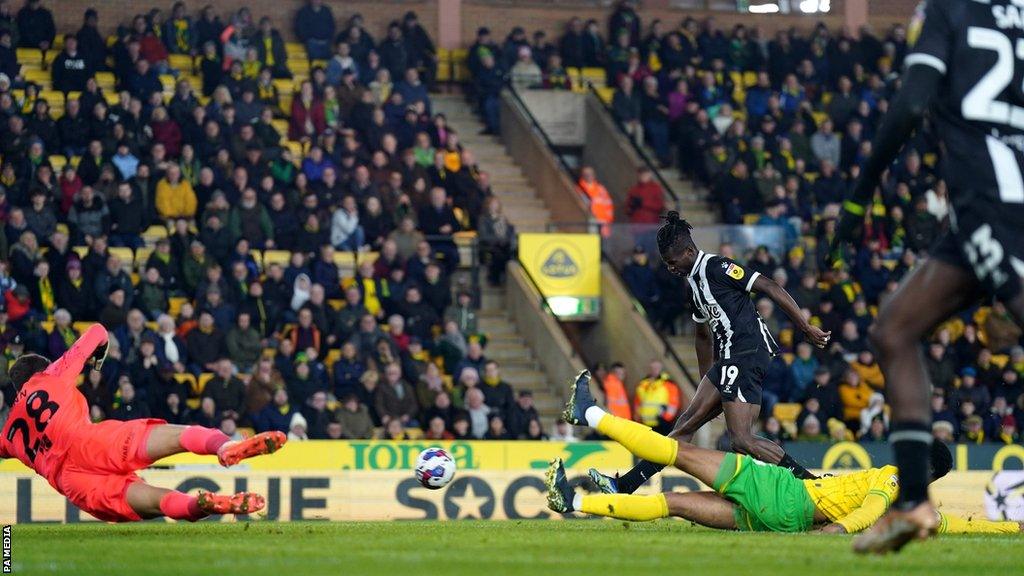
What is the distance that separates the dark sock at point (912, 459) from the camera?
24.5ft

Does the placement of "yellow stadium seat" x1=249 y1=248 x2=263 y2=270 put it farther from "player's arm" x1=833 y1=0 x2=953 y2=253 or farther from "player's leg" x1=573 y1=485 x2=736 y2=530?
"player's arm" x1=833 y1=0 x2=953 y2=253

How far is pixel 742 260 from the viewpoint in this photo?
2503 cm

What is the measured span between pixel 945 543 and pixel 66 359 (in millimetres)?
6142

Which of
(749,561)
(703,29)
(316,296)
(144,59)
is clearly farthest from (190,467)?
(703,29)

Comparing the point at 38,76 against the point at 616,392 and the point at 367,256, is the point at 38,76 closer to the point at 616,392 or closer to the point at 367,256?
the point at 367,256

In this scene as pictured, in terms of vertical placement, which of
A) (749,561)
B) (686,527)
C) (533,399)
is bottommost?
(533,399)

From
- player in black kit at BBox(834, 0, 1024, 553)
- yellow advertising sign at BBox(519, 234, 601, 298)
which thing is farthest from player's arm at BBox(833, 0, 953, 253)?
yellow advertising sign at BBox(519, 234, 601, 298)

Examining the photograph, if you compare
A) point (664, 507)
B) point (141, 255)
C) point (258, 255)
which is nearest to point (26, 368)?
point (664, 507)

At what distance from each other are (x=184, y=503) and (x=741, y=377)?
14.3 feet

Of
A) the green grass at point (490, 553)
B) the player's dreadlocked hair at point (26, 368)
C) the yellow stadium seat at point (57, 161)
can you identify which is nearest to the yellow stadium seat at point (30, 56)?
the yellow stadium seat at point (57, 161)

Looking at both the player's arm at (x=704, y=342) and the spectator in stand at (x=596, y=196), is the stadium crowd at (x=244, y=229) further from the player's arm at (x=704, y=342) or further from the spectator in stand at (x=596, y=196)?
the player's arm at (x=704, y=342)

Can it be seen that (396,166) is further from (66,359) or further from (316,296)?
(66,359)

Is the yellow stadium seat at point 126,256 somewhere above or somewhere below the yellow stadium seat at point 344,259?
above

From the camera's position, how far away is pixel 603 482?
485 inches
